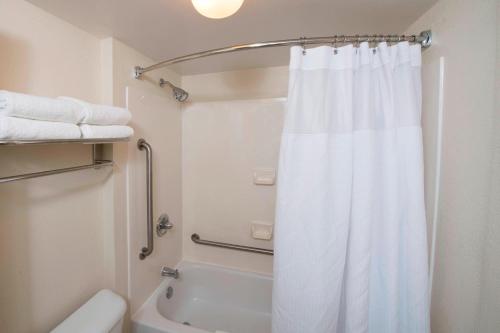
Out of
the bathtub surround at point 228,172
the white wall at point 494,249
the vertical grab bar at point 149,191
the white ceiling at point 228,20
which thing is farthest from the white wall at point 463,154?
the vertical grab bar at point 149,191

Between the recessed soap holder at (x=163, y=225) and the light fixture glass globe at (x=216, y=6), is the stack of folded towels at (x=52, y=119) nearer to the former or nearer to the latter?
the light fixture glass globe at (x=216, y=6)

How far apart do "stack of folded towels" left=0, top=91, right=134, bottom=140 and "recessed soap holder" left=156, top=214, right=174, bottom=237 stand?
0.84m

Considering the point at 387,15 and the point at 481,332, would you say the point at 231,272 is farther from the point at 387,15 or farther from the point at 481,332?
the point at 387,15

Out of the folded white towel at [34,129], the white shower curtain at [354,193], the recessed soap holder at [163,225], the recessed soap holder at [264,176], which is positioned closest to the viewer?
the folded white towel at [34,129]

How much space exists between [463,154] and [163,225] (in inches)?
67.6

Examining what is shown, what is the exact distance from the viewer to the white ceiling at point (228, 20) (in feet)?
2.70

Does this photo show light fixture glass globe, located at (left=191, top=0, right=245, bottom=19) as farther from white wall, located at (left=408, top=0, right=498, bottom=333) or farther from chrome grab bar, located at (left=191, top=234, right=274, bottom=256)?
chrome grab bar, located at (left=191, top=234, right=274, bottom=256)

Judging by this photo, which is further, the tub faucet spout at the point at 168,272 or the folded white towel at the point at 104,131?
the tub faucet spout at the point at 168,272

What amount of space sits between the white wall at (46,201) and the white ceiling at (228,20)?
0.13 meters

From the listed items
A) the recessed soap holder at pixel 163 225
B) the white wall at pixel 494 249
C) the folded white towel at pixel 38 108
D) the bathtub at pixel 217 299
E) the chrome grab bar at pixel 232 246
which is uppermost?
the folded white towel at pixel 38 108

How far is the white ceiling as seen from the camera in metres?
0.82

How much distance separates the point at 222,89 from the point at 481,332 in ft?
6.09

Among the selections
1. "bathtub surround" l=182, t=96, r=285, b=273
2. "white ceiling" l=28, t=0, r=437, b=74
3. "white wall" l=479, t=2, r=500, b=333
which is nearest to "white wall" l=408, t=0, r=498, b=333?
"white wall" l=479, t=2, r=500, b=333

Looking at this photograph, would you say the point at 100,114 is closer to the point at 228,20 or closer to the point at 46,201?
the point at 46,201
